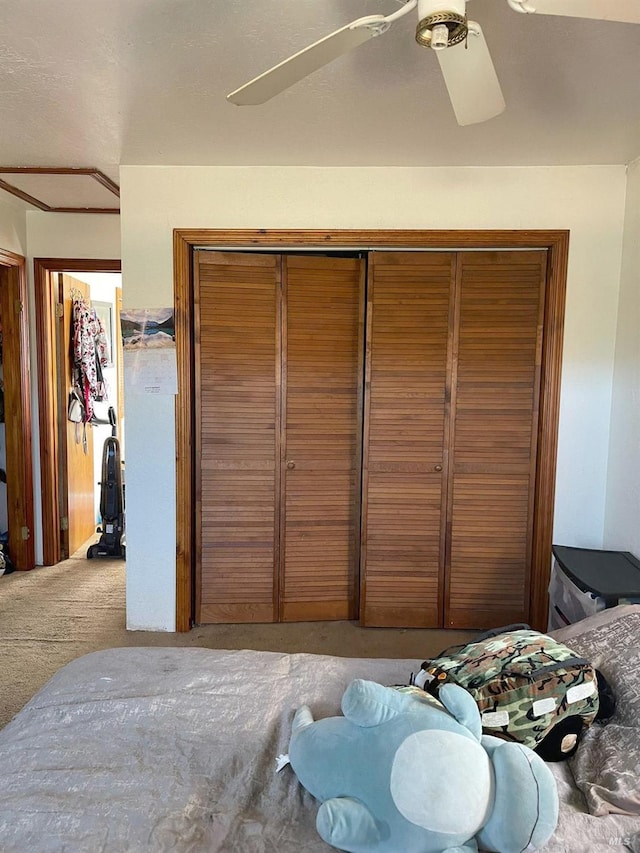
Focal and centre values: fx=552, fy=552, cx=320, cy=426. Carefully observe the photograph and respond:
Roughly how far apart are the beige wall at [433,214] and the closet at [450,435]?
174mm

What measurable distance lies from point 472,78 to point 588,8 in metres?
0.33

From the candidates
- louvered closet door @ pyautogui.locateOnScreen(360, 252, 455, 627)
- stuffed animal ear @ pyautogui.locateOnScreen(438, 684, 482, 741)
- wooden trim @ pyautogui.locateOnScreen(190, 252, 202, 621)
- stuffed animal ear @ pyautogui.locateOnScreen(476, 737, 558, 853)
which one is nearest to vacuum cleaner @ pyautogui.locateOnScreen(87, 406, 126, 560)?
wooden trim @ pyautogui.locateOnScreen(190, 252, 202, 621)

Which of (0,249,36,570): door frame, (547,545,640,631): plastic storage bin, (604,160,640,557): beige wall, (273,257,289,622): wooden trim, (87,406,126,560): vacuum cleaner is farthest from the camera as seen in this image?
(87,406,126,560): vacuum cleaner

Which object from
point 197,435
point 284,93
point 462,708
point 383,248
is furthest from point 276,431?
point 462,708

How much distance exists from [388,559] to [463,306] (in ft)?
4.35

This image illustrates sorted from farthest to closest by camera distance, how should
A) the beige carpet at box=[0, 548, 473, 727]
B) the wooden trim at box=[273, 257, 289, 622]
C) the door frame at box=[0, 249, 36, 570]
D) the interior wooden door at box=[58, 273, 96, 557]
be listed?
the interior wooden door at box=[58, 273, 96, 557], the door frame at box=[0, 249, 36, 570], the wooden trim at box=[273, 257, 289, 622], the beige carpet at box=[0, 548, 473, 727]

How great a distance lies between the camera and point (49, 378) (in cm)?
369

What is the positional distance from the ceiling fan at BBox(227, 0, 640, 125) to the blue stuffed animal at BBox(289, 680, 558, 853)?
1.35 metres

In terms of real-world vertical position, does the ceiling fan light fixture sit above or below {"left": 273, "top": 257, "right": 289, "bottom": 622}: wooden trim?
above

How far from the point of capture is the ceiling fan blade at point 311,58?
3.74 ft

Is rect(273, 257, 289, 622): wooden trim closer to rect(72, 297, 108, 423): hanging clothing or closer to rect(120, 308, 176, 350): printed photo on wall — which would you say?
rect(120, 308, 176, 350): printed photo on wall

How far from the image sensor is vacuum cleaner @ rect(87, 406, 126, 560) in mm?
3992

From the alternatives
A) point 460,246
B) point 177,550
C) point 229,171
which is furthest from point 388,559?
point 229,171

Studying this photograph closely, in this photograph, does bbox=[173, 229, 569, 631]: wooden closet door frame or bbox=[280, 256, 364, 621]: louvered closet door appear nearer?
bbox=[173, 229, 569, 631]: wooden closet door frame
